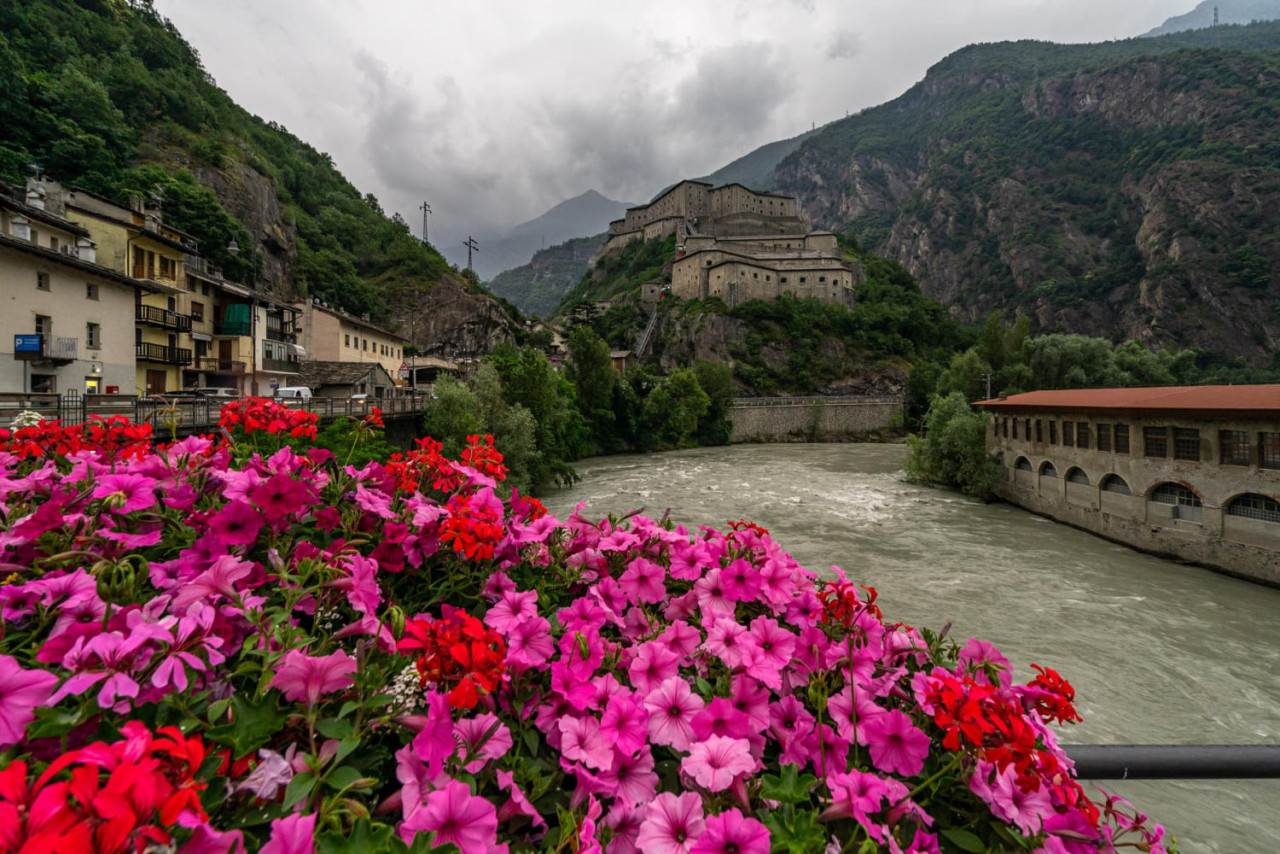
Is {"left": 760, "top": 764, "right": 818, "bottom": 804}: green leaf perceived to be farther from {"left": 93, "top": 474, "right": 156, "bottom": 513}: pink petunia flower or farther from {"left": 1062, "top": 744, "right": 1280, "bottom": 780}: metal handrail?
{"left": 93, "top": 474, "right": 156, "bottom": 513}: pink petunia flower

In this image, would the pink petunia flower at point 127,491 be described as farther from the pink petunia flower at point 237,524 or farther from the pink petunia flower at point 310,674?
the pink petunia flower at point 310,674

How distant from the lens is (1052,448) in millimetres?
26234

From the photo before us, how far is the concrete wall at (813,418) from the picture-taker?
6456cm

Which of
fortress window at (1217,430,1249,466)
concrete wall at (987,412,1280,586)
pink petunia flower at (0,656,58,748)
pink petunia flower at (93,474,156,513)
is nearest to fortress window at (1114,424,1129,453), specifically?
concrete wall at (987,412,1280,586)

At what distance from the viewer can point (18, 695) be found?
995 mm

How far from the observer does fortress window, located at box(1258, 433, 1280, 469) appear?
16.9 m

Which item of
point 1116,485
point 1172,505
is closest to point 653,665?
point 1172,505

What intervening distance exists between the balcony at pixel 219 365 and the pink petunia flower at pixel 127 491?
40.6 metres

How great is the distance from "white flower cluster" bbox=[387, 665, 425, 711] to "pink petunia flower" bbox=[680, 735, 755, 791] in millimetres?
643

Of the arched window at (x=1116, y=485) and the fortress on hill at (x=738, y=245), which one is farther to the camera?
the fortress on hill at (x=738, y=245)

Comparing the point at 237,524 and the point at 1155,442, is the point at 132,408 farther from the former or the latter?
the point at 1155,442

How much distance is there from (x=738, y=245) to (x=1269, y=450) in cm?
9424

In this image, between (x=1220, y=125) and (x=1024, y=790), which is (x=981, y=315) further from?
(x=1024, y=790)

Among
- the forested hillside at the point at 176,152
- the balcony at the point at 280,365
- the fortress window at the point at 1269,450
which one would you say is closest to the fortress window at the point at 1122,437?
the fortress window at the point at 1269,450
